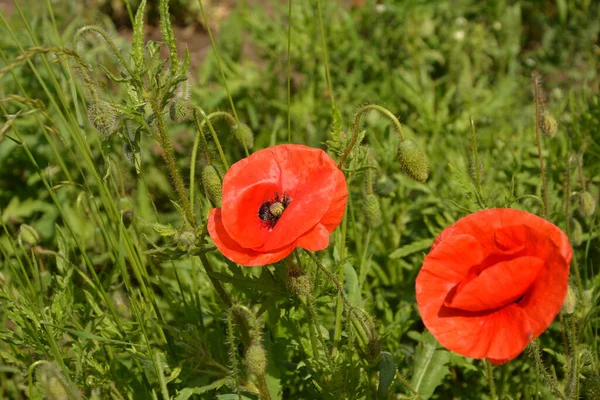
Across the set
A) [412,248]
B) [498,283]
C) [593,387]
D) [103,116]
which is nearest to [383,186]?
[412,248]

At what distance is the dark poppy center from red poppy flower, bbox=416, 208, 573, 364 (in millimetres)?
382

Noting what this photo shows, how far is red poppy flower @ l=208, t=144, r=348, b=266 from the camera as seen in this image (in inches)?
65.3

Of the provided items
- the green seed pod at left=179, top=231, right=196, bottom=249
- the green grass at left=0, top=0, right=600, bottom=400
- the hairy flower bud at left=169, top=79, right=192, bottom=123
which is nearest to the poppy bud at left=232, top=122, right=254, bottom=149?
the green grass at left=0, top=0, right=600, bottom=400

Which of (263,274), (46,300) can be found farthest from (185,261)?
(263,274)

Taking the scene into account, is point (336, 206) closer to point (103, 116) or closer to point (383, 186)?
point (103, 116)

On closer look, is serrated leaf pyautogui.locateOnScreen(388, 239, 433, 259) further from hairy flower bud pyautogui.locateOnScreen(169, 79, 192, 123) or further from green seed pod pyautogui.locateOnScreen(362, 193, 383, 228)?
hairy flower bud pyautogui.locateOnScreen(169, 79, 192, 123)

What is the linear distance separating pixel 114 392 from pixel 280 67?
241cm

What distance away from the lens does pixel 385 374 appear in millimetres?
2039

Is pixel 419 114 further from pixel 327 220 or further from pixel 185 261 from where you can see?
pixel 327 220

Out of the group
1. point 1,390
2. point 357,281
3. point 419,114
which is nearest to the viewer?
point 357,281

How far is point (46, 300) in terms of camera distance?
2533 millimetres

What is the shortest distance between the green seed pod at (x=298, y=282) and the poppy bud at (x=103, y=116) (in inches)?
23.3

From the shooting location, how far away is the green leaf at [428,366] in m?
2.28

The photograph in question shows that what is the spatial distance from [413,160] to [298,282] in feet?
1.30
